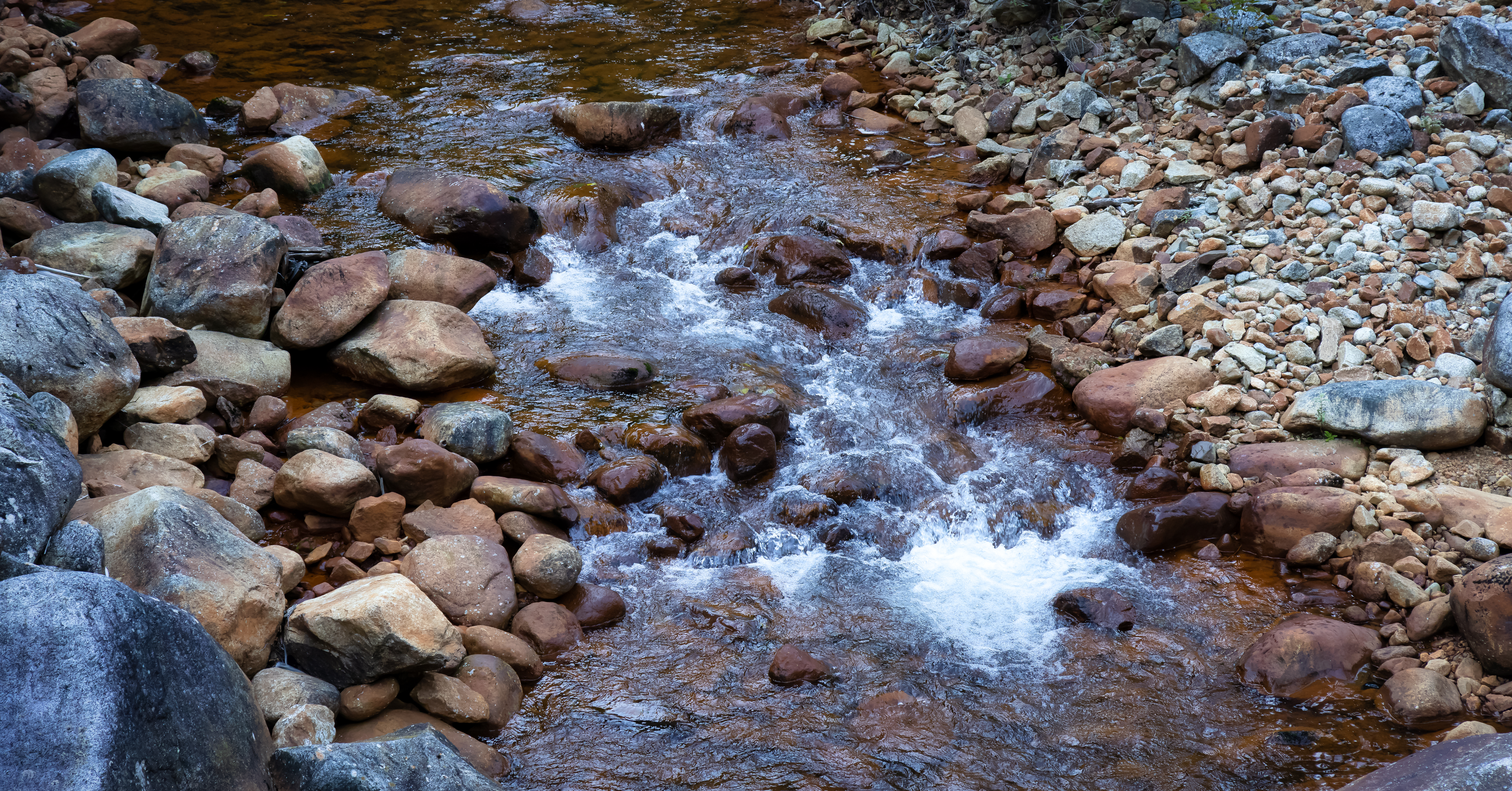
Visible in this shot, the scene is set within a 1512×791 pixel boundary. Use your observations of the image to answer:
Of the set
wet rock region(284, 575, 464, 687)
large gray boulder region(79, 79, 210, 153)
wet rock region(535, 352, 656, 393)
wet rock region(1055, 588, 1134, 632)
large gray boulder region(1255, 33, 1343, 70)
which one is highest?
large gray boulder region(79, 79, 210, 153)

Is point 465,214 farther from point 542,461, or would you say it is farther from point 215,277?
point 542,461

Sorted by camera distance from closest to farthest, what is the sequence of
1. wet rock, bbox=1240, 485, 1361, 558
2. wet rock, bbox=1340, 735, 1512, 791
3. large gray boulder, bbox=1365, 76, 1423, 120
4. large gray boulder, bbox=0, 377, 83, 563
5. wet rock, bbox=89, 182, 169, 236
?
wet rock, bbox=1340, 735, 1512, 791 → large gray boulder, bbox=0, 377, 83, 563 → wet rock, bbox=1240, 485, 1361, 558 → wet rock, bbox=89, 182, 169, 236 → large gray boulder, bbox=1365, 76, 1423, 120

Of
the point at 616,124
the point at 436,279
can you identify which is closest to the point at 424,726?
the point at 436,279

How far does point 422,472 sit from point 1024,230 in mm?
4582

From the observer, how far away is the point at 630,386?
5.88 meters

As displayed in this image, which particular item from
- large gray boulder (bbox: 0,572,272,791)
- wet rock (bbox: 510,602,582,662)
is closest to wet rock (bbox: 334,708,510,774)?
wet rock (bbox: 510,602,582,662)

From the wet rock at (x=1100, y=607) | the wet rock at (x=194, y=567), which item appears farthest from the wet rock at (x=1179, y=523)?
the wet rock at (x=194, y=567)

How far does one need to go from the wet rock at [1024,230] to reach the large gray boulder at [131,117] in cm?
636

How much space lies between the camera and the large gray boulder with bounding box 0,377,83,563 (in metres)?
3.01

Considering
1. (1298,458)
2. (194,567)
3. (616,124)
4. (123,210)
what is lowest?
(1298,458)

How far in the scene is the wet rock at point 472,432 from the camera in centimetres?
504

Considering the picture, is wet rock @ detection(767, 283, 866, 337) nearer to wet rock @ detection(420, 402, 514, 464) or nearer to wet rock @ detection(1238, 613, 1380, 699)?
wet rock @ detection(420, 402, 514, 464)

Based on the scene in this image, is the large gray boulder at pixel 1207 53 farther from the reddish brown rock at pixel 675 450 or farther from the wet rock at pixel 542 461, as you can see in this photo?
the wet rock at pixel 542 461

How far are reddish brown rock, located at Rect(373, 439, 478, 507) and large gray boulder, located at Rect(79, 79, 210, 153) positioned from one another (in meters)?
4.70
